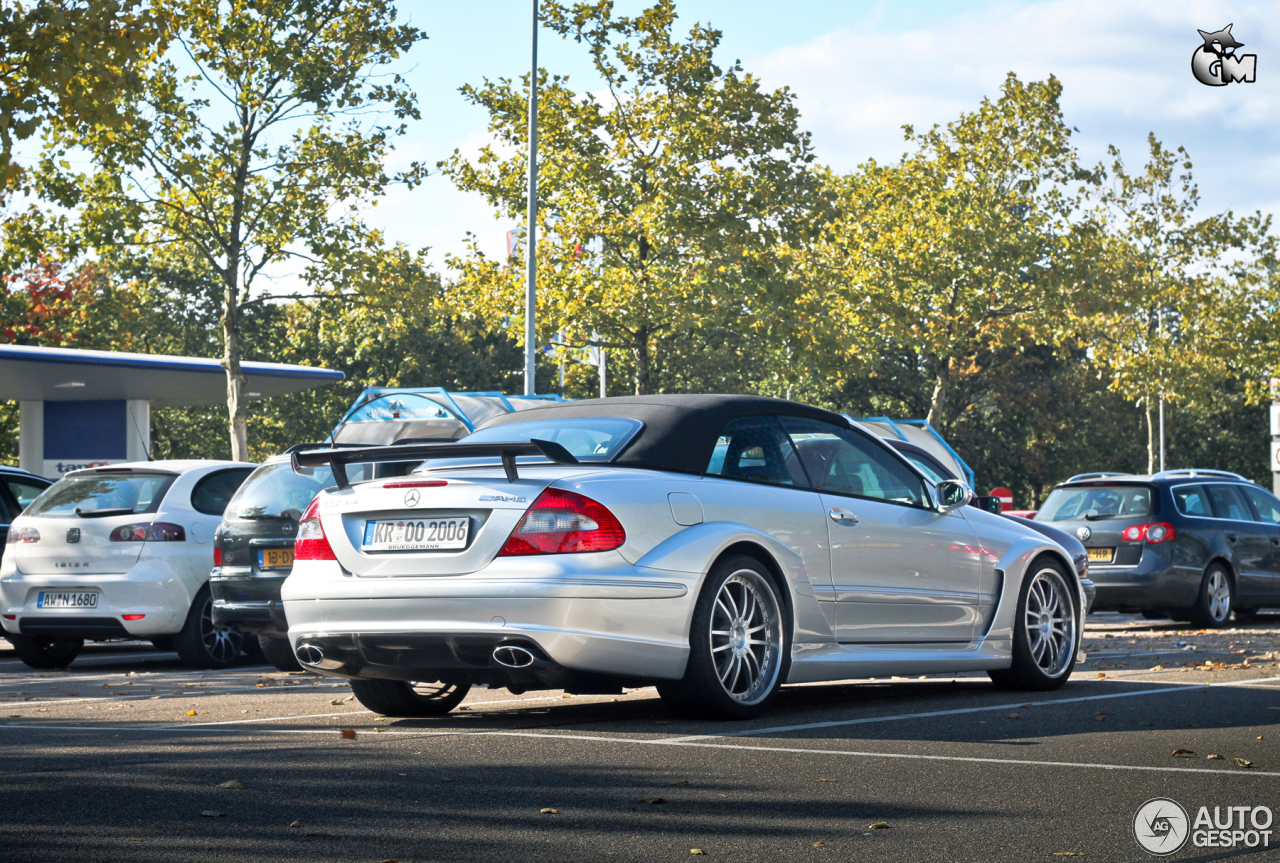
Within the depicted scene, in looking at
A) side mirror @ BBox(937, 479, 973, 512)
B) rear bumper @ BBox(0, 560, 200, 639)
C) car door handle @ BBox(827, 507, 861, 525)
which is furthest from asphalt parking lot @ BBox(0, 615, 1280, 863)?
rear bumper @ BBox(0, 560, 200, 639)

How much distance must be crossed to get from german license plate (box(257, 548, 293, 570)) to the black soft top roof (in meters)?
3.26

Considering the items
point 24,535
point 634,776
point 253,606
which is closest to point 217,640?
point 24,535

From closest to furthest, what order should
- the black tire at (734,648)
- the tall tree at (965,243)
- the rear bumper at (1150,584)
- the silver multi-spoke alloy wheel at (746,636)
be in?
1. the black tire at (734,648)
2. the silver multi-spoke alloy wheel at (746,636)
3. the rear bumper at (1150,584)
4. the tall tree at (965,243)

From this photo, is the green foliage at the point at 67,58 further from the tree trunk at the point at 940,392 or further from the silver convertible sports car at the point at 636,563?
the tree trunk at the point at 940,392

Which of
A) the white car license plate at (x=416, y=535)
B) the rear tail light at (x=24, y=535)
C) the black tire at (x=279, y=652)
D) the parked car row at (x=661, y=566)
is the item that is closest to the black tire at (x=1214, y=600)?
the parked car row at (x=661, y=566)

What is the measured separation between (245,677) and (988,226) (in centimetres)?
2980

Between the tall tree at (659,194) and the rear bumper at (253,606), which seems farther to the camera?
the tall tree at (659,194)

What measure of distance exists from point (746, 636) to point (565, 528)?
44.1 inches

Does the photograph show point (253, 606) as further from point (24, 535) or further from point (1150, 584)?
point (1150, 584)

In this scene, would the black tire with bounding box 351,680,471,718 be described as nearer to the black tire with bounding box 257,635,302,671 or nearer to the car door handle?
the car door handle

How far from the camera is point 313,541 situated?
7.30m

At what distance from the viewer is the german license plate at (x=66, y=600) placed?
40.2 feet

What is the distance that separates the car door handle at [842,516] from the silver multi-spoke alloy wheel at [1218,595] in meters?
9.32

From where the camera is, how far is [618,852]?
169 inches
